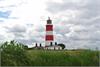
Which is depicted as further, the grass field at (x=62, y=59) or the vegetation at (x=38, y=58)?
the grass field at (x=62, y=59)

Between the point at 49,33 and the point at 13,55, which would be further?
the point at 49,33

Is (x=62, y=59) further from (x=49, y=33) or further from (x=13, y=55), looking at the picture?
(x=49, y=33)

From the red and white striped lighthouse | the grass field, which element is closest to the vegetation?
the grass field

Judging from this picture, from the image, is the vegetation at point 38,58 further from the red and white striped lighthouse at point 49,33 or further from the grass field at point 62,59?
the red and white striped lighthouse at point 49,33

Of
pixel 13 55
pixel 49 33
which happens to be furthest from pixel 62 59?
pixel 49 33

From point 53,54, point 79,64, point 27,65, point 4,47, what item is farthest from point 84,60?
point 4,47

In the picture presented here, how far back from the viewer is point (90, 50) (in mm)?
20641

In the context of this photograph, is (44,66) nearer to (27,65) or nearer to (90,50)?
(27,65)

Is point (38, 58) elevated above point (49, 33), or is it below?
below

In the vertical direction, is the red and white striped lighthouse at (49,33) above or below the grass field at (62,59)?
above

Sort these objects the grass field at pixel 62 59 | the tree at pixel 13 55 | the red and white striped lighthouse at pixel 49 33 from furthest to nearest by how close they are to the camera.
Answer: the red and white striped lighthouse at pixel 49 33
the grass field at pixel 62 59
the tree at pixel 13 55

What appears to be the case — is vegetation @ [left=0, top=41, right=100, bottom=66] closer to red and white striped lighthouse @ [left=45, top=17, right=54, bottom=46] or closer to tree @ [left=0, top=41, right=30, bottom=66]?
tree @ [left=0, top=41, right=30, bottom=66]

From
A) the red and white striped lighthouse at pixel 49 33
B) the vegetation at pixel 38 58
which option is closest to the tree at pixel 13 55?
the vegetation at pixel 38 58

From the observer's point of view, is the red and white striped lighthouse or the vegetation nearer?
the vegetation
